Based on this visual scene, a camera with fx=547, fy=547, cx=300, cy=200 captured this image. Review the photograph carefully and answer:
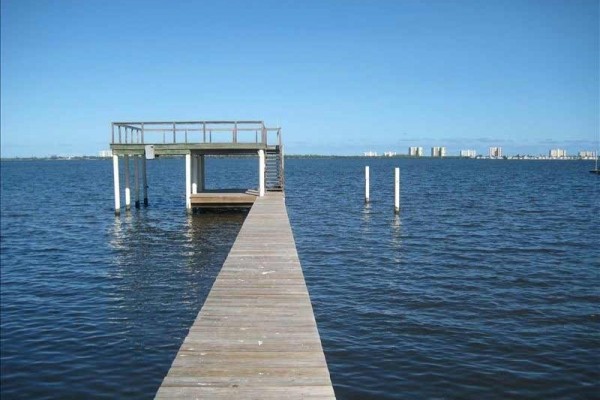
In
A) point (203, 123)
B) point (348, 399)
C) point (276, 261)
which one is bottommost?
point (348, 399)

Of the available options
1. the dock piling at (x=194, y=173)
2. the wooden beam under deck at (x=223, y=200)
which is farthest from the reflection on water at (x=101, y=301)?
the dock piling at (x=194, y=173)

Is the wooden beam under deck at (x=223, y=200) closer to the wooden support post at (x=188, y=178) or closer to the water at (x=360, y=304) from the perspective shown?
the wooden support post at (x=188, y=178)

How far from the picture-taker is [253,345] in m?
6.35

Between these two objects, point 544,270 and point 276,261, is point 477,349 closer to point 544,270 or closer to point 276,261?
point 276,261

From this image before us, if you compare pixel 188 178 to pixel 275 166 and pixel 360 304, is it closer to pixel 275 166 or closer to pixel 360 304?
pixel 275 166

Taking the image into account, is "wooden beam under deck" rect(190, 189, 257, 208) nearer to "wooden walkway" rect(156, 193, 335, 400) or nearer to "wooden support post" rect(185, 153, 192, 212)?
"wooden support post" rect(185, 153, 192, 212)

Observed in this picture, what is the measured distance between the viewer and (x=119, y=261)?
1706 cm

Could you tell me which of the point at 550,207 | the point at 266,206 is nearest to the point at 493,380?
the point at 266,206

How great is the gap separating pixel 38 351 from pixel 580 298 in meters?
11.4

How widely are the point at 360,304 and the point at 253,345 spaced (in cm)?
599

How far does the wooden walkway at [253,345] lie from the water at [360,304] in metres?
1.40

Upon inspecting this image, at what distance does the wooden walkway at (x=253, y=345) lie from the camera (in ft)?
17.1

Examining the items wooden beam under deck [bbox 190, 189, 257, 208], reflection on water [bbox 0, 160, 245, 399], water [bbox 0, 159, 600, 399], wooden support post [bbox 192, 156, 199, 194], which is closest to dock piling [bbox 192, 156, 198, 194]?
wooden support post [bbox 192, 156, 199, 194]

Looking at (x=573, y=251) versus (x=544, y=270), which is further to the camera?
(x=573, y=251)
